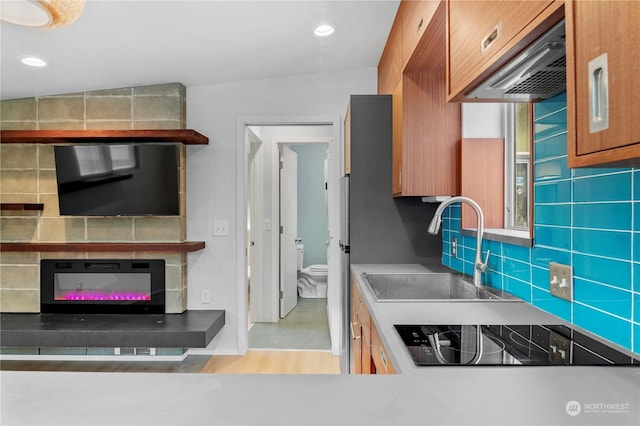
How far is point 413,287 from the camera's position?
7.29ft

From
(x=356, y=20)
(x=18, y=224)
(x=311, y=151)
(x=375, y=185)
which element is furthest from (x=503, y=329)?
(x=311, y=151)

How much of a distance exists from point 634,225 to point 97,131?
3.33 meters

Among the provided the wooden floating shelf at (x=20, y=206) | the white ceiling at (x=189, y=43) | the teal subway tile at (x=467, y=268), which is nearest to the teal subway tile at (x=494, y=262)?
the teal subway tile at (x=467, y=268)

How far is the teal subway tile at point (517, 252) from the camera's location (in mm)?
1539

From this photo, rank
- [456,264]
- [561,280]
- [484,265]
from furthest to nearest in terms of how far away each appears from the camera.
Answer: [456,264]
[484,265]
[561,280]

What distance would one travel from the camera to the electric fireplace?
10.8 ft

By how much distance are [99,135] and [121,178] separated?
0.36m

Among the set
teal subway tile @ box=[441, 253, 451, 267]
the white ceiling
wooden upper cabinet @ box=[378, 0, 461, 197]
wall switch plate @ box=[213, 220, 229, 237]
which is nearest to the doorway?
wall switch plate @ box=[213, 220, 229, 237]

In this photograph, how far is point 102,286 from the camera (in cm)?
333

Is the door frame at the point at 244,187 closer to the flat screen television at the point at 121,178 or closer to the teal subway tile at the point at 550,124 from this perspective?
the flat screen television at the point at 121,178

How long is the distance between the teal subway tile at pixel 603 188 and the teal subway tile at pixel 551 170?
0.07m

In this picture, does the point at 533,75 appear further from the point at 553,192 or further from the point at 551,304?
the point at 551,304

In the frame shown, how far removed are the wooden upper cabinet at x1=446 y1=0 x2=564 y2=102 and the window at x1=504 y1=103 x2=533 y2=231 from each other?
2.22 feet

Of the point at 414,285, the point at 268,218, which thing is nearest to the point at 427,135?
the point at 414,285
